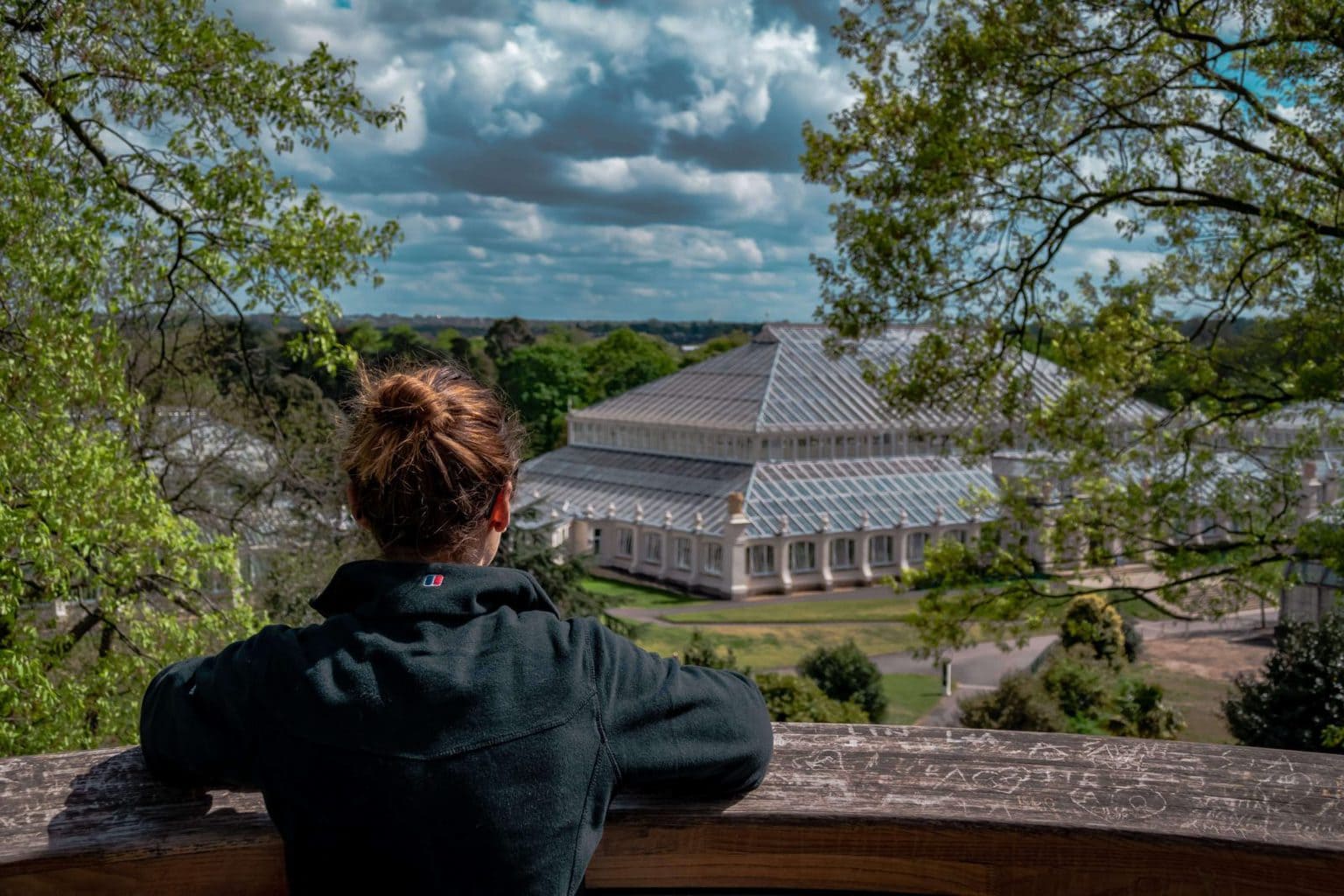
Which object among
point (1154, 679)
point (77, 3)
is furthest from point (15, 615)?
point (1154, 679)

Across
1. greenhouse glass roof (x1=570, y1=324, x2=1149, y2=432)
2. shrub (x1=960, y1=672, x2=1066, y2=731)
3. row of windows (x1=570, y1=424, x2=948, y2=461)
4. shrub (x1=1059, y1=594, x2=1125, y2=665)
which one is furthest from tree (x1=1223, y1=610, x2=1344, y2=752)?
row of windows (x1=570, y1=424, x2=948, y2=461)

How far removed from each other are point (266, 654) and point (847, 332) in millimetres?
10012

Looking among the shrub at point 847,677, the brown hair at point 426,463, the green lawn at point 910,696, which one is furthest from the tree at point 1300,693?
the brown hair at point 426,463

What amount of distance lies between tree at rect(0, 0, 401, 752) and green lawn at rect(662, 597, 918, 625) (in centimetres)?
2988

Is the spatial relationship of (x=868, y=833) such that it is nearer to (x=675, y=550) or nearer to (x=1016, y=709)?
(x=1016, y=709)

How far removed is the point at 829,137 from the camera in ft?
39.2

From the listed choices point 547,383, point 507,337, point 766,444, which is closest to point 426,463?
point 766,444

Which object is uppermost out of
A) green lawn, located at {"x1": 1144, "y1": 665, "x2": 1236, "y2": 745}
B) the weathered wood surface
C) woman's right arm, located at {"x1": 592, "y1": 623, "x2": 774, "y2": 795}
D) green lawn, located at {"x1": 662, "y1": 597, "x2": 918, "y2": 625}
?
woman's right arm, located at {"x1": 592, "y1": 623, "x2": 774, "y2": 795}

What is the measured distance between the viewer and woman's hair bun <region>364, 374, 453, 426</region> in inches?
82.7

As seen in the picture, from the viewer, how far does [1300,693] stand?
18938mm

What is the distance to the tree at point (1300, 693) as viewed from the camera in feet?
61.1

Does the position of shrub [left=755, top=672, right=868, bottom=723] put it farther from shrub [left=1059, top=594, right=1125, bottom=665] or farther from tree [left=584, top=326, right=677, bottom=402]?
tree [left=584, top=326, right=677, bottom=402]

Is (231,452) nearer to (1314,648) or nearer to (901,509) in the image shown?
(1314,648)

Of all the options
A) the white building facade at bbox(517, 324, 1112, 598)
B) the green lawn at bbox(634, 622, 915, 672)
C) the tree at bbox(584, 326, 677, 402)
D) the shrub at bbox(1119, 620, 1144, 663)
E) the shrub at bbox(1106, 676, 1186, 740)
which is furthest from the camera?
the tree at bbox(584, 326, 677, 402)
